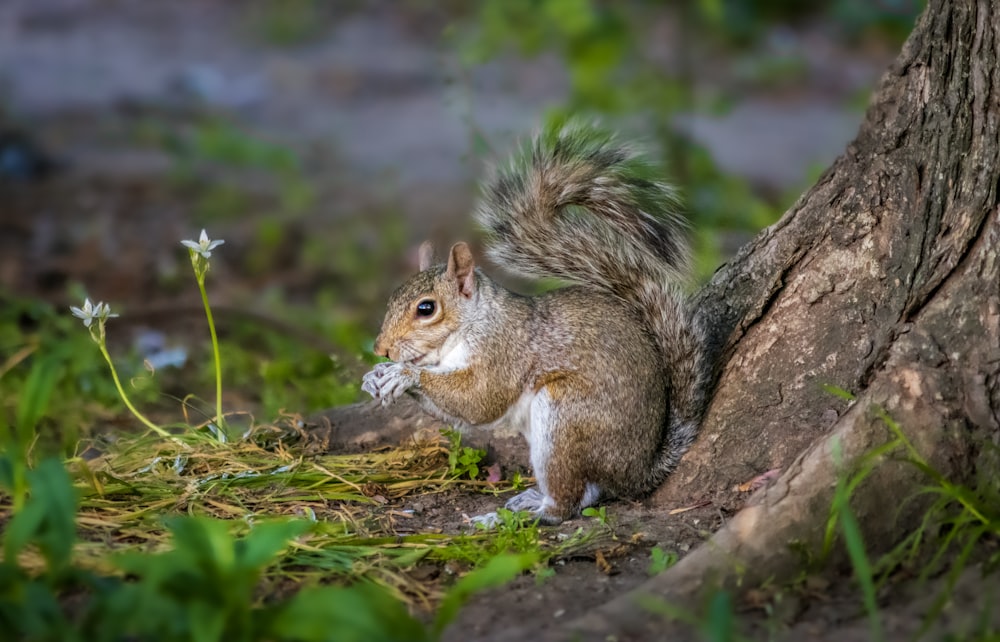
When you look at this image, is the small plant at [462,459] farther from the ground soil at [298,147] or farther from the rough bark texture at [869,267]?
the rough bark texture at [869,267]

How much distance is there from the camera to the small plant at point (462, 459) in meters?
2.89

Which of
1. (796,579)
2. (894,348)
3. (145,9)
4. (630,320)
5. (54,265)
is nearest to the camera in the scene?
(796,579)

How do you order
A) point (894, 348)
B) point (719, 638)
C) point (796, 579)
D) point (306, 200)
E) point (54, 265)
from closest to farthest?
point (719, 638)
point (796, 579)
point (894, 348)
point (54, 265)
point (306, 200)

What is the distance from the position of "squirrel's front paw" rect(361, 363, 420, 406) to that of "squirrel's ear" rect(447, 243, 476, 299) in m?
0.24

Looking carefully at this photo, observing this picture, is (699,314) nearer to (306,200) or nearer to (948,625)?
(948,625)

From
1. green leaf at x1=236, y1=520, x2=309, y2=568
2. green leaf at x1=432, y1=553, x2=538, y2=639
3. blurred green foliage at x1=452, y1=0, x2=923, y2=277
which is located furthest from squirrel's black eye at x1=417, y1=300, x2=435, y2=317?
blurred green foliage at x1=452, y1=0, x2=923, y2=277

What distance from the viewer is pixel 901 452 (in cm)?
218

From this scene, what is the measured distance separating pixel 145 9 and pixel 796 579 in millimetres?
9334

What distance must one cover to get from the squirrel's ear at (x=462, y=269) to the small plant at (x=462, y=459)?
1.20ft

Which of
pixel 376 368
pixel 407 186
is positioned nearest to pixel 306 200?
pixel 407 186

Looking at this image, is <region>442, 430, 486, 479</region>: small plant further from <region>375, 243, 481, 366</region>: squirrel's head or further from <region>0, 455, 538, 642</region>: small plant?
<region>0, 455, 538, 642</region>: small plant

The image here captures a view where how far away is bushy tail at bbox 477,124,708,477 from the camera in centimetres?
271

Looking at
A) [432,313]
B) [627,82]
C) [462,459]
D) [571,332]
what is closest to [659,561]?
[571,332]

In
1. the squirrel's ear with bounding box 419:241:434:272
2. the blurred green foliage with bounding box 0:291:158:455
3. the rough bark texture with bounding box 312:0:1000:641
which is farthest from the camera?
the blurred green foliage with bounding box 0:291:158:455
